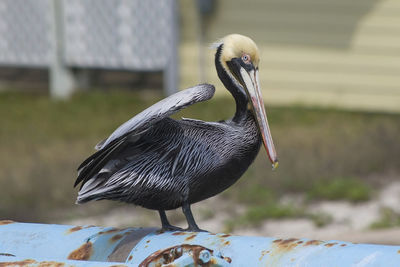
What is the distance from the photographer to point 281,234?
5.28 metres

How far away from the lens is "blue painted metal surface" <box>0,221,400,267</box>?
1.88m

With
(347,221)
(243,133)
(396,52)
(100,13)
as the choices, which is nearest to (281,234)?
(347,221)

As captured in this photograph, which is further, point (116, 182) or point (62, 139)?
point (62, 139)

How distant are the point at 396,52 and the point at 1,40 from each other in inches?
187

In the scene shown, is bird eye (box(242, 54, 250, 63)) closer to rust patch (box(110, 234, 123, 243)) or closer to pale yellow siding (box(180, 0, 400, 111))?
rust patch (box(110, 234, 123, 243))

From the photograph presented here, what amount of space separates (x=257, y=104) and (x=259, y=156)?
3.90 metres

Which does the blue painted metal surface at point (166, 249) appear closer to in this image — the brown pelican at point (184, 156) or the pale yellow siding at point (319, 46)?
the brown pelican at point (184, 156)

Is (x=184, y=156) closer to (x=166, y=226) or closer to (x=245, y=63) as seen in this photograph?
(x=166, y=226)

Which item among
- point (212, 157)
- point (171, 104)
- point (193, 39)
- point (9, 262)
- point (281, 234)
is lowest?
point (281, 234)

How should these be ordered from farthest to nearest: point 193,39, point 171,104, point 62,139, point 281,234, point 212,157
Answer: point 193,39, point 62,139, point 281,234, point 212,157, point 171,104

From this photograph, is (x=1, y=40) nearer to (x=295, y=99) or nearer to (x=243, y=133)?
(x=295, y=99)

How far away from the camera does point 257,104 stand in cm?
266

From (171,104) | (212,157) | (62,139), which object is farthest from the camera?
(62,139)

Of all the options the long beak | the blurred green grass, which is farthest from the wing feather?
the blurred green grass
